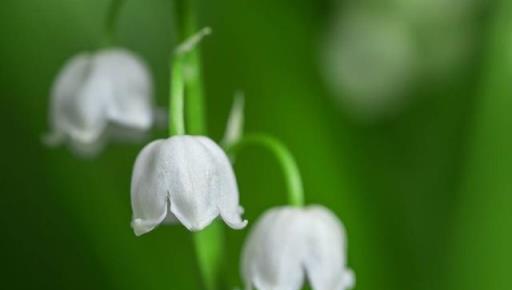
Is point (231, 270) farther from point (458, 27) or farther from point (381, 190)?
point (458, 27)

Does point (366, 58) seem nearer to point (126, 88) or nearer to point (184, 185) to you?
point (126, 88)

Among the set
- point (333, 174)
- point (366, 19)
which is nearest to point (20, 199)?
point (333, 174)

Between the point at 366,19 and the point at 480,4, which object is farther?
the point at 366,19

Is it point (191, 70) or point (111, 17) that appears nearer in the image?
point (191, 70)

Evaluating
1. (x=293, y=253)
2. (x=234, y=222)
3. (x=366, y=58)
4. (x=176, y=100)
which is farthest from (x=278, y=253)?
(x=366, y=58)

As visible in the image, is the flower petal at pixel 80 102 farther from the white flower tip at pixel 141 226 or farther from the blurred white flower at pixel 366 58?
the blurred white flower at pixel 366 58

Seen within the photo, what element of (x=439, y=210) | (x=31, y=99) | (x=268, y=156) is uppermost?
(x=31, y=99)
